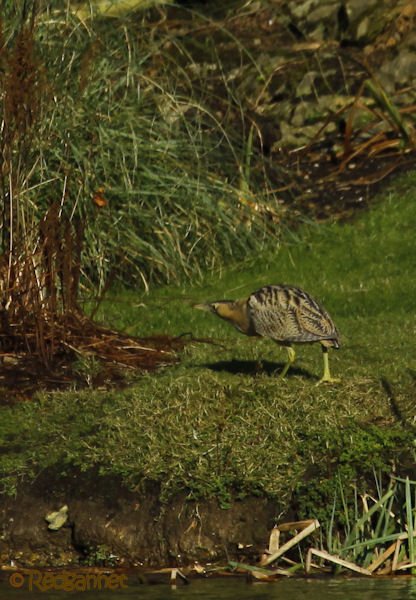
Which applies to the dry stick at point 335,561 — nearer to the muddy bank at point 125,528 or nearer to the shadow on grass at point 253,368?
the muddy bank at point 125,528

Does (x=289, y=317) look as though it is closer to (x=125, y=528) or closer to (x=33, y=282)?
(x=125, y=528)

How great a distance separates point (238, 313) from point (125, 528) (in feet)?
7.25

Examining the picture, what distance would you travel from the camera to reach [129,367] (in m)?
10.8

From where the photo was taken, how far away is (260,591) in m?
7.25

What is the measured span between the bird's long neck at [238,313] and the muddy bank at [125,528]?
72.0 inches

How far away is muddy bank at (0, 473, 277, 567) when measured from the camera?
7957 mm

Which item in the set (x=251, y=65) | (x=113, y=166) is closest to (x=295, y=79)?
(x=251, y=65)

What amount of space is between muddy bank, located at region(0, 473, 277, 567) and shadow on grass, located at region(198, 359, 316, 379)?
1921 millimetres

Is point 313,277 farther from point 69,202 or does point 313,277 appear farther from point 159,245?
point 69,202

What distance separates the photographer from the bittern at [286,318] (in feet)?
30.7

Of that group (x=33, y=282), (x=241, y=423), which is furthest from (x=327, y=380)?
(x=33, y=282)

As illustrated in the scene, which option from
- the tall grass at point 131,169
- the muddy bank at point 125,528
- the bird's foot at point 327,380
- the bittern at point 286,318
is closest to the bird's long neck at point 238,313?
the bittern at point 286,318

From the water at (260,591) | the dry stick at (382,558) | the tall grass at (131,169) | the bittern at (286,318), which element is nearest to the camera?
the water at (260,591)

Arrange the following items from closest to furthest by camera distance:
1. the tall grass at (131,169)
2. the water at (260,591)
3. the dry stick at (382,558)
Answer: the water at (260,591), the dry stick at (382,558), the tall grass at (131,169)
